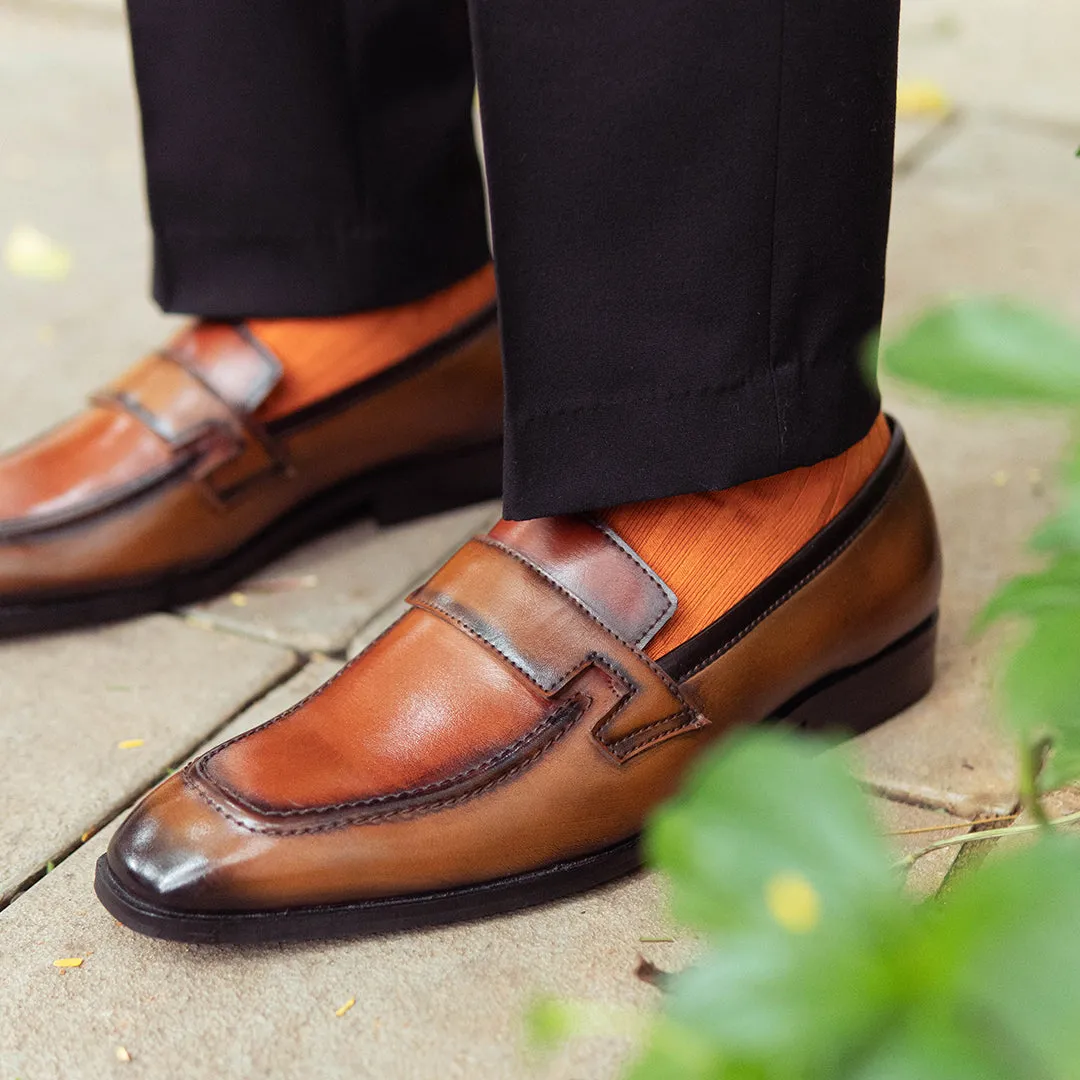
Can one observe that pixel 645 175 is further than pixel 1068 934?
Yes

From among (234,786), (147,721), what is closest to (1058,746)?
(234,786)

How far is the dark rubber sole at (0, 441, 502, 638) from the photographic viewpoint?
1209 mm

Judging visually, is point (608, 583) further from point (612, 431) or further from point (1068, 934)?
point (1068, 934)

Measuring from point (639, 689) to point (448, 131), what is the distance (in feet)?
2.20

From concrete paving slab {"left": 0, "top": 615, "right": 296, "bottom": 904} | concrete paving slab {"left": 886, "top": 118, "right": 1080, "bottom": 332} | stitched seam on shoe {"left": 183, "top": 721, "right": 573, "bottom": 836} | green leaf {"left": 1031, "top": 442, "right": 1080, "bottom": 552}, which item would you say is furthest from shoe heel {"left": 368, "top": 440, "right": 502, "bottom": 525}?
green leaf {"left": 1031, "top": 442, "right": 1080, "bottom": 552}

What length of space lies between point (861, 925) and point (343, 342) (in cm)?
106

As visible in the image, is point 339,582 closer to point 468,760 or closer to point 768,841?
point 468,760

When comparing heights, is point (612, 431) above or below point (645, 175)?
below

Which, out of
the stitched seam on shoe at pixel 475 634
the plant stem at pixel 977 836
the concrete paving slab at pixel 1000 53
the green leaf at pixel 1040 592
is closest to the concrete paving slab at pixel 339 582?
the stitched seam on shoe at pixel 475 634

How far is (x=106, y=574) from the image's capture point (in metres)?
1.21

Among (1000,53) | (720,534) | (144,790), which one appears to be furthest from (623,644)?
(1000,53)

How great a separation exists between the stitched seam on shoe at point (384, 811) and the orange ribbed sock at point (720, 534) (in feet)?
0.35

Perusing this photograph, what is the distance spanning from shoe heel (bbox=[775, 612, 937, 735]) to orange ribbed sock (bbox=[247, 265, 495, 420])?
529 mm

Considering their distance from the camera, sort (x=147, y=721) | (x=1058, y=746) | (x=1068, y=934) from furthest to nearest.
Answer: (x=147, y=721) < (x=1058, y=746) < (x=1068, y=934)
